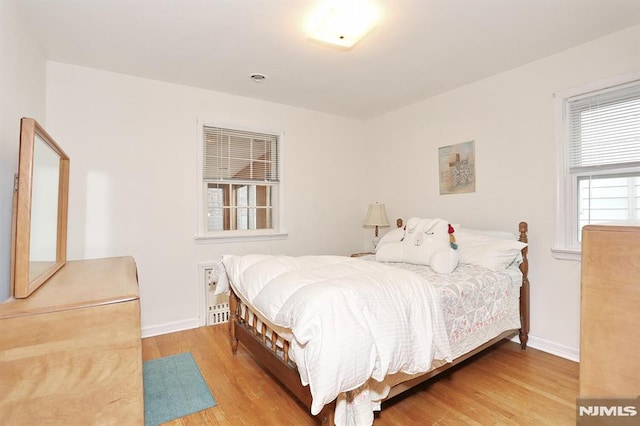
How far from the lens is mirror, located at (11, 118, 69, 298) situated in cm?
118

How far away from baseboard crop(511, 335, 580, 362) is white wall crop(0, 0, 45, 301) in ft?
12.1

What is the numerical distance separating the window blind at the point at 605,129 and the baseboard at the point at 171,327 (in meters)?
3.70

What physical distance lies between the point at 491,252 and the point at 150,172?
3142mm

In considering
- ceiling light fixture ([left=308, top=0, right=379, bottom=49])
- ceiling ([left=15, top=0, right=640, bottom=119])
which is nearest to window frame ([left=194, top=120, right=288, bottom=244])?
ceiling ([left=15, top=0, right=640, bottom=119])

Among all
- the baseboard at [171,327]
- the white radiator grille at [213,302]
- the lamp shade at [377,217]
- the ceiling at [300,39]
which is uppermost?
the ceiling at [300,39]

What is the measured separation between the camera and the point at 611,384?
765 millimetres

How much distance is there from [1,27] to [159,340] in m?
2.51

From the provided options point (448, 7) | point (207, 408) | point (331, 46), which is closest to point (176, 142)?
point (331, 46)

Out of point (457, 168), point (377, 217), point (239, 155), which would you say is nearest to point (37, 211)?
point (239, 155)

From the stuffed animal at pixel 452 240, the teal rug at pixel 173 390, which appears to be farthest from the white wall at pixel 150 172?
the stuffed animal at pixel 452 240

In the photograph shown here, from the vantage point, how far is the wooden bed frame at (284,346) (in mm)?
1771

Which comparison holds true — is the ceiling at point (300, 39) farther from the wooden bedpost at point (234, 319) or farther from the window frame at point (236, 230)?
the wooden bedpost at point (234, 319)

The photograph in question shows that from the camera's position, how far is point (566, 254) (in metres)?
2.57

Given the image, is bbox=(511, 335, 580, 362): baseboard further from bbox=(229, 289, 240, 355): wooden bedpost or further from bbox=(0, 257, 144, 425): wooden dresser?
bbox=(0, 257, 144, 425): wooden dresser
